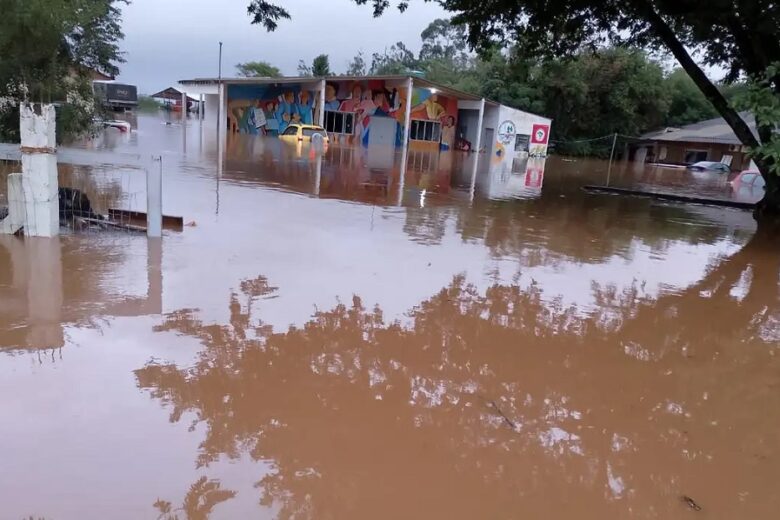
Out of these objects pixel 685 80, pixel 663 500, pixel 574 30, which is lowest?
pixel 663 500

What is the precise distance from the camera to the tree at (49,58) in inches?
361

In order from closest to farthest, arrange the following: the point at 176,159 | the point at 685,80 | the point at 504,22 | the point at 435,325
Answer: the point at 435,325
the point at 504,22
the point at 176,159
the point at 685,80

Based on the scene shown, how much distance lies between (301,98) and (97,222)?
3330cm

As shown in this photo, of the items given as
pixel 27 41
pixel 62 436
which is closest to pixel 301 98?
pixel 27 41

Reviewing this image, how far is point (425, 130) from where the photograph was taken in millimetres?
41375

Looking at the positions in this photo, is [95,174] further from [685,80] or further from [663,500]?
[685,80]

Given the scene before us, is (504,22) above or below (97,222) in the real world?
above

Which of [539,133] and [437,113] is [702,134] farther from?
[437,113]

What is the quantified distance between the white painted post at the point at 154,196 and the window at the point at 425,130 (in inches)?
1346

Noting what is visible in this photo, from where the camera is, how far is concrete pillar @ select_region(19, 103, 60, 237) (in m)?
6.58

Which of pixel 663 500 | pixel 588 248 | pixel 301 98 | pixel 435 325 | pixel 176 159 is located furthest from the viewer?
pixel 301 98

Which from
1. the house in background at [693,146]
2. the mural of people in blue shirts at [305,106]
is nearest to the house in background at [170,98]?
the mural of people in blue shirts at [305,106]

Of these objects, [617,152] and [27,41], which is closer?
[27,41]

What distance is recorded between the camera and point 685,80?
5412cm
